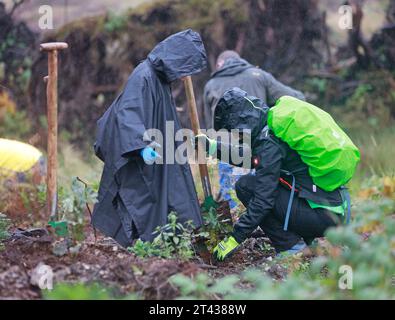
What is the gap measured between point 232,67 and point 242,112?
9.01 feet

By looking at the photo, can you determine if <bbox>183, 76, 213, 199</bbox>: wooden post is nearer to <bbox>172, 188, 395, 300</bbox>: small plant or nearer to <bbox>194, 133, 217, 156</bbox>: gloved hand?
<bbox>194, 133, 217, 156</bbox>: gloved hand

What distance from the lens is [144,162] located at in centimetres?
506

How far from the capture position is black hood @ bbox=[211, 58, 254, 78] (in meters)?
7.70

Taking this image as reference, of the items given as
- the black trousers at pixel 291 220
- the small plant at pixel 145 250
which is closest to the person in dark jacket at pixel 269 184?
the black trousers at pixel 291 220

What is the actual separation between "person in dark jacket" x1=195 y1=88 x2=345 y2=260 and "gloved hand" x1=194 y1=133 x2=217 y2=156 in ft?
0.61

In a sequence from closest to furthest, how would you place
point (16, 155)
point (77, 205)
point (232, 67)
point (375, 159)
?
point (77, 205) < point (16, 155) < point (232, 67) < point (375, 159)

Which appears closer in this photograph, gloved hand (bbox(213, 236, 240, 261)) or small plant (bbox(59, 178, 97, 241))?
small plant (bbox(59, 178, 97, 241))

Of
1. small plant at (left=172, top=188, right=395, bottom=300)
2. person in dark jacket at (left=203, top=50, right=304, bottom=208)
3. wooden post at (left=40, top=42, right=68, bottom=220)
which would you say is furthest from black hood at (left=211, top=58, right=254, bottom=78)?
small plant at (left=172, top=188, right=395, bottom=300)

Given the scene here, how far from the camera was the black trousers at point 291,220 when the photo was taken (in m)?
5.15

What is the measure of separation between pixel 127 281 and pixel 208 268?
0.98 m

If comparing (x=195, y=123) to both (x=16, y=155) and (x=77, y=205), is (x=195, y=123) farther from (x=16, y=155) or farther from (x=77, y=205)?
(x=16, y=155)

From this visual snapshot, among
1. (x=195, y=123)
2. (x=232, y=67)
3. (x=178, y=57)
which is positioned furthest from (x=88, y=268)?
(x=232, y=67)
